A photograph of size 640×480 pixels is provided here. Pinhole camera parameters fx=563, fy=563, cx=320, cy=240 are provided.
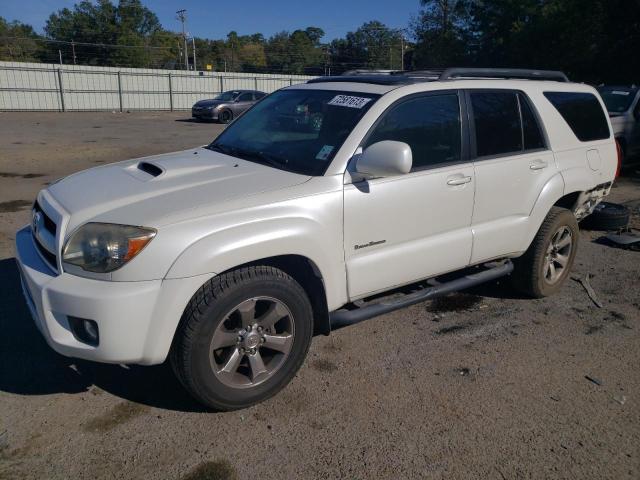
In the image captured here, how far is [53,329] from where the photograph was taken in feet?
9.50

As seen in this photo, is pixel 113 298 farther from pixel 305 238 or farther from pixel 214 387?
pixel 305 238

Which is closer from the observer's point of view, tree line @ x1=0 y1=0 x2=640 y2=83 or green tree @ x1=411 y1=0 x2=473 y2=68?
tree line @ x1=0 y1=0 x2=640 y2=83

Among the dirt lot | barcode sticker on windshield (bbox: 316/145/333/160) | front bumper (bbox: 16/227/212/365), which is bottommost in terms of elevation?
the dirt lot

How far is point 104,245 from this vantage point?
2857 millimetres

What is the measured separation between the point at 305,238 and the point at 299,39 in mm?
89111

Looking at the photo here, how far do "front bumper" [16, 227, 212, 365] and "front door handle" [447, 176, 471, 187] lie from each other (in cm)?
191

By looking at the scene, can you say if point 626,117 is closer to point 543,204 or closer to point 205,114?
point 543,204

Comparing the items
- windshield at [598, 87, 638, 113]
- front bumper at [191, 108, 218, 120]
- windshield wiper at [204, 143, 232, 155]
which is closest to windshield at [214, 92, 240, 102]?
front bumper at [191, 108, 218, 120]

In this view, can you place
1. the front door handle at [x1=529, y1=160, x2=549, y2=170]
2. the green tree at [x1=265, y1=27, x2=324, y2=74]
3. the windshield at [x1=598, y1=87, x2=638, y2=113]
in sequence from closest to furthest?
the front door handle at [x1=529, y1=160, x2=549, y2=170] → the windshield at [x1=598, y1=87, x2=638, y2=113] → the green tree at [x1=265, y1=27, x2=324, y2=74]

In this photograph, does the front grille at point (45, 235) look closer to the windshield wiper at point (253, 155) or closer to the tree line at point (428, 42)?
the windshield wiper at point (253, 155)

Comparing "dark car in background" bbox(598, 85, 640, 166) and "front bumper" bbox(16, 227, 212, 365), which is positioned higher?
"dark car in background" bbox(598, 85, 640, 166)

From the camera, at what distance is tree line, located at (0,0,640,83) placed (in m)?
20.6

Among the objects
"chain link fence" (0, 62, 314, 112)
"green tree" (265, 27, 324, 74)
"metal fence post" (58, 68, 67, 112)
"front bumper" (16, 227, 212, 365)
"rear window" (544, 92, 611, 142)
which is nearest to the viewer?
"front bumper" (16, 227, 212, 365)

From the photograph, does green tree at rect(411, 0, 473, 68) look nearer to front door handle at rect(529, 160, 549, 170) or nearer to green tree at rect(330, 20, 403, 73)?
front door handle at rect(529, 160, 549, 170)
